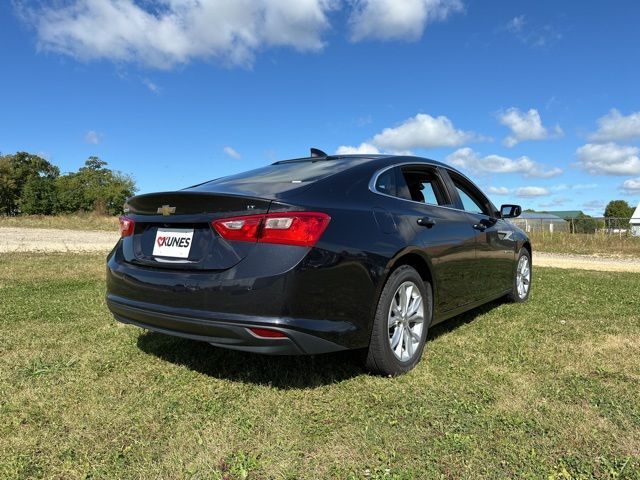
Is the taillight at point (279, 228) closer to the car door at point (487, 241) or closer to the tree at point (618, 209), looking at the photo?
the car door at point (487, 241)

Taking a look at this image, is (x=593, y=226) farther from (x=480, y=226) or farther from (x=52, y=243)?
(x=52, y=243)

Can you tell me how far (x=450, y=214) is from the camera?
4234 millimetres

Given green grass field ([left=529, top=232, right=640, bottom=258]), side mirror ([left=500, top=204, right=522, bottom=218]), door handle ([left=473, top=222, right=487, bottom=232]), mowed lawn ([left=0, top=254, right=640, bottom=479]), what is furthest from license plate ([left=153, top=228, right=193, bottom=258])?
green grass field ([left=529, top=232, right=640, bottom=258])

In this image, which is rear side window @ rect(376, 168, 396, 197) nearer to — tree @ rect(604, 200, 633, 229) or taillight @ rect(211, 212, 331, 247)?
taillight @ rect(211, 212, 331, 247)

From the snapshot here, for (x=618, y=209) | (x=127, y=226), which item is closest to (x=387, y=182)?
(x=127, y=226)

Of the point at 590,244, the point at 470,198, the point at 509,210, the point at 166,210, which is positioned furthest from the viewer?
the point at 590,244

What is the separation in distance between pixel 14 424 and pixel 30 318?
8.58 feet

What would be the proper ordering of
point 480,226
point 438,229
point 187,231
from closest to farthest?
1. point 187,231
2. point 438,229
3. point 480,226

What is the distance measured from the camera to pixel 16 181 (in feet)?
229

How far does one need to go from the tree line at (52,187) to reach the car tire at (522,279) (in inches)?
1906

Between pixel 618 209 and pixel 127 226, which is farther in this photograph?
pixel 618 209

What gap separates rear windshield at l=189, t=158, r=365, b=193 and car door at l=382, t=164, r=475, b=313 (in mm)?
501

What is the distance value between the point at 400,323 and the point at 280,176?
1.32 m

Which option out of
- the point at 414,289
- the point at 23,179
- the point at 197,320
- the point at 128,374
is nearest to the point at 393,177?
the point at 414,289
